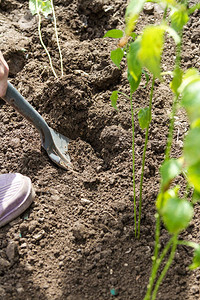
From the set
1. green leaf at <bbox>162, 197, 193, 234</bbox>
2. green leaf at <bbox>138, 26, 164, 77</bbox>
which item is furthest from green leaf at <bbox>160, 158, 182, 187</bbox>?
green leaf at <bbox>138, 26, 164, 77</bbox>

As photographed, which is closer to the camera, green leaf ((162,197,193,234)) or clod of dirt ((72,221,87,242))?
green leaf ((162,197,193,234))

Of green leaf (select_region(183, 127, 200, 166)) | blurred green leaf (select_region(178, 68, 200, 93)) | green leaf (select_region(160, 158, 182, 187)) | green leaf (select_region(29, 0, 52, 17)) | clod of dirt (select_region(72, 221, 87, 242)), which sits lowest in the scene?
clod of dirt (select_region(72, 221, 87, 242))

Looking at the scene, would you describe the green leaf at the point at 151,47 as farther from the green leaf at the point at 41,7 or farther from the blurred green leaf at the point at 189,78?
the green leaf at the point at 41,7

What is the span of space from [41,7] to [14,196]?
4.43 feet

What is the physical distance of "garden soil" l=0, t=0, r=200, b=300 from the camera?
5.09ft

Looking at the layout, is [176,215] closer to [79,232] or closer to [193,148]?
[193,148]

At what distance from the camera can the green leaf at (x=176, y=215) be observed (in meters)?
0.85

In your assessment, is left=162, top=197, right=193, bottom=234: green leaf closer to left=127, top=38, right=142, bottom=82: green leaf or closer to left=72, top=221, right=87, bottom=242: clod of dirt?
left=127, top=38, right=142, bottom=82: green leaf

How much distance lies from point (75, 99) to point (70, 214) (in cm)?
68

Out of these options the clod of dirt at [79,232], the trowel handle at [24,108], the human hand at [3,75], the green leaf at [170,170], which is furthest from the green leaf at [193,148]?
the trowel handle at [24,108]

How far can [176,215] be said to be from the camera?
854 millimetres

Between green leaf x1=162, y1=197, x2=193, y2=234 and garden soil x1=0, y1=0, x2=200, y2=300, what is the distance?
2.28 feet

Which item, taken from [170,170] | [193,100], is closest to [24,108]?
[170,170]

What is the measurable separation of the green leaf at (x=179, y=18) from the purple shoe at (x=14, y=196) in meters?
1.10
